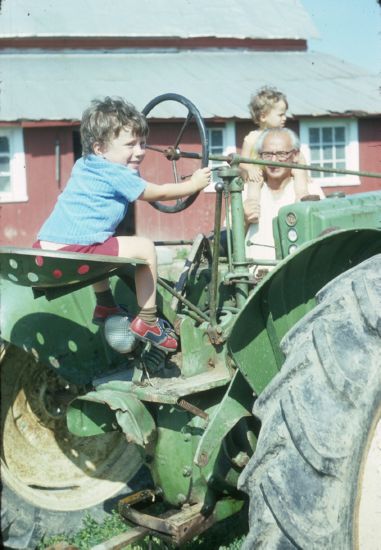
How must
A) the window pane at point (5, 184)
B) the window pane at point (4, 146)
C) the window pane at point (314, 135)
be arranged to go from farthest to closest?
the window pane at point (314, 135) → the window pane at point (5, 184) → the window pane at point (4, 146)

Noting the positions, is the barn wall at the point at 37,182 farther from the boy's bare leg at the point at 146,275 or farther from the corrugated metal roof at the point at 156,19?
the boy's bare leg at the point at 146,275

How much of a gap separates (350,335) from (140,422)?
1234mm

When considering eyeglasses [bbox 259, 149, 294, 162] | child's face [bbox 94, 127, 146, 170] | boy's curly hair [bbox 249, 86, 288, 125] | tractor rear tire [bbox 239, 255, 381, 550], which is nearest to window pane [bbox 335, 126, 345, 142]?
boy's curly hair [bbox 249, 86, 288, 125]

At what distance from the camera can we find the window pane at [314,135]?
737 inches

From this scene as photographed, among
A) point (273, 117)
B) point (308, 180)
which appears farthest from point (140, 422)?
point (273, 117)

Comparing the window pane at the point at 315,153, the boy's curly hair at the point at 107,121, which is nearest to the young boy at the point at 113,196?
the boy's curly hair at the point at 107,121

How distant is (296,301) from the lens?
9.17 feet

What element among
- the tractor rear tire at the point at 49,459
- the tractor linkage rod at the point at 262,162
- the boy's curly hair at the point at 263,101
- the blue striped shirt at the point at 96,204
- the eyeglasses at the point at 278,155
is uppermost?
the boy's curly hair at the point at 263,101

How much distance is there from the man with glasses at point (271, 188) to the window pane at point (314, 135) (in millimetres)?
14888

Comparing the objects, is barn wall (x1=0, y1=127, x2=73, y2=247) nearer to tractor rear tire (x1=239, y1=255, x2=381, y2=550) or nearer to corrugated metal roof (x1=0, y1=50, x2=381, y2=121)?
corrugated metal roof (x1=0, y1=50, x2=381, y2=121)

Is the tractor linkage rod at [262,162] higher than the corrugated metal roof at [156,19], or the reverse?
the corrugated metal roof at [156,19]

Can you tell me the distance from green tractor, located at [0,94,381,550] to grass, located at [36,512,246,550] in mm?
49

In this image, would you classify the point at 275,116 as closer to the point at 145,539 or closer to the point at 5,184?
the point at 145,539

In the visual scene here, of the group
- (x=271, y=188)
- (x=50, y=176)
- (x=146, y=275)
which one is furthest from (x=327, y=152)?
(x=146, y=275)
